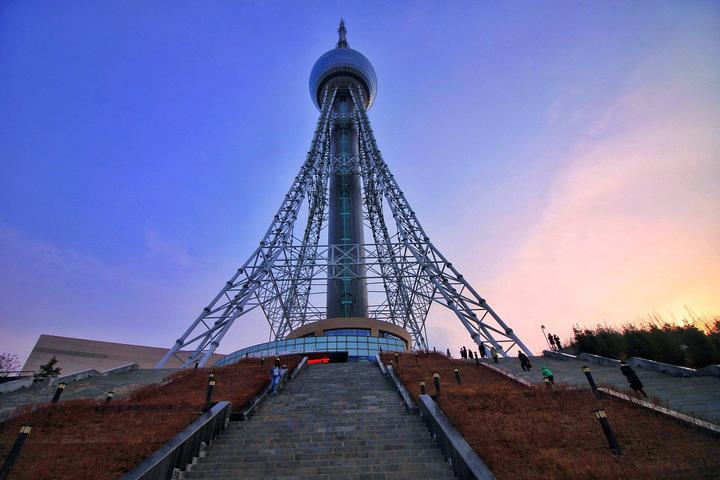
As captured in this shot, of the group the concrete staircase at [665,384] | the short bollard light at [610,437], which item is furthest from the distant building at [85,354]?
the short bollard light at [610,437]

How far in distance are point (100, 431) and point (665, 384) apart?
55.0 feet

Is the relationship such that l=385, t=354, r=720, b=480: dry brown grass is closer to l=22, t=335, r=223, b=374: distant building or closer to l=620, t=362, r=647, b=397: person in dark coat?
l=620, t=362, r=647, b=397: person in dark coat

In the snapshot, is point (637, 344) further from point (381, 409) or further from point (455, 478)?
point (455, 478)

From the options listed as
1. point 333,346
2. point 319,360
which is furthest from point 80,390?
point 333,346

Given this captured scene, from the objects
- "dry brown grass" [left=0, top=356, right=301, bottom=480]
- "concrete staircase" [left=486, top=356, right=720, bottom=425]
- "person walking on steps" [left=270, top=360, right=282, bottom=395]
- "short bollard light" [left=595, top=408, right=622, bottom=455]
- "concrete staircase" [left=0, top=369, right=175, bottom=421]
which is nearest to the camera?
"dry brown grass" [left=0, top=356, right=301, bottom=480]

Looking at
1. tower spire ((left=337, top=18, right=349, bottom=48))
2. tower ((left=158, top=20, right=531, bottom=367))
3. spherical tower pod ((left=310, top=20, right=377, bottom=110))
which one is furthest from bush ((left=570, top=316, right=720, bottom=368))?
tower spire ((left=337, top=18, right=349, bottom=48))

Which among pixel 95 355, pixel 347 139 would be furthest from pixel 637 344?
pixel 95 355

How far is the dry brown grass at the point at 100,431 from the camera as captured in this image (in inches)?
234

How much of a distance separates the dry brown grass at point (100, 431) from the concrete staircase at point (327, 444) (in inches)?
43.1

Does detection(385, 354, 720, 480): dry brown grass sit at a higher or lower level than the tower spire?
lower

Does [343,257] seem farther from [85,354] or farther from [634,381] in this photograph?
[85,354]

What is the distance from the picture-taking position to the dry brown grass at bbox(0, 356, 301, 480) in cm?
595

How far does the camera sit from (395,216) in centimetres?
3419

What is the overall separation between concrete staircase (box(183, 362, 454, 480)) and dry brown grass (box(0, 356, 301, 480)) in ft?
3.59
